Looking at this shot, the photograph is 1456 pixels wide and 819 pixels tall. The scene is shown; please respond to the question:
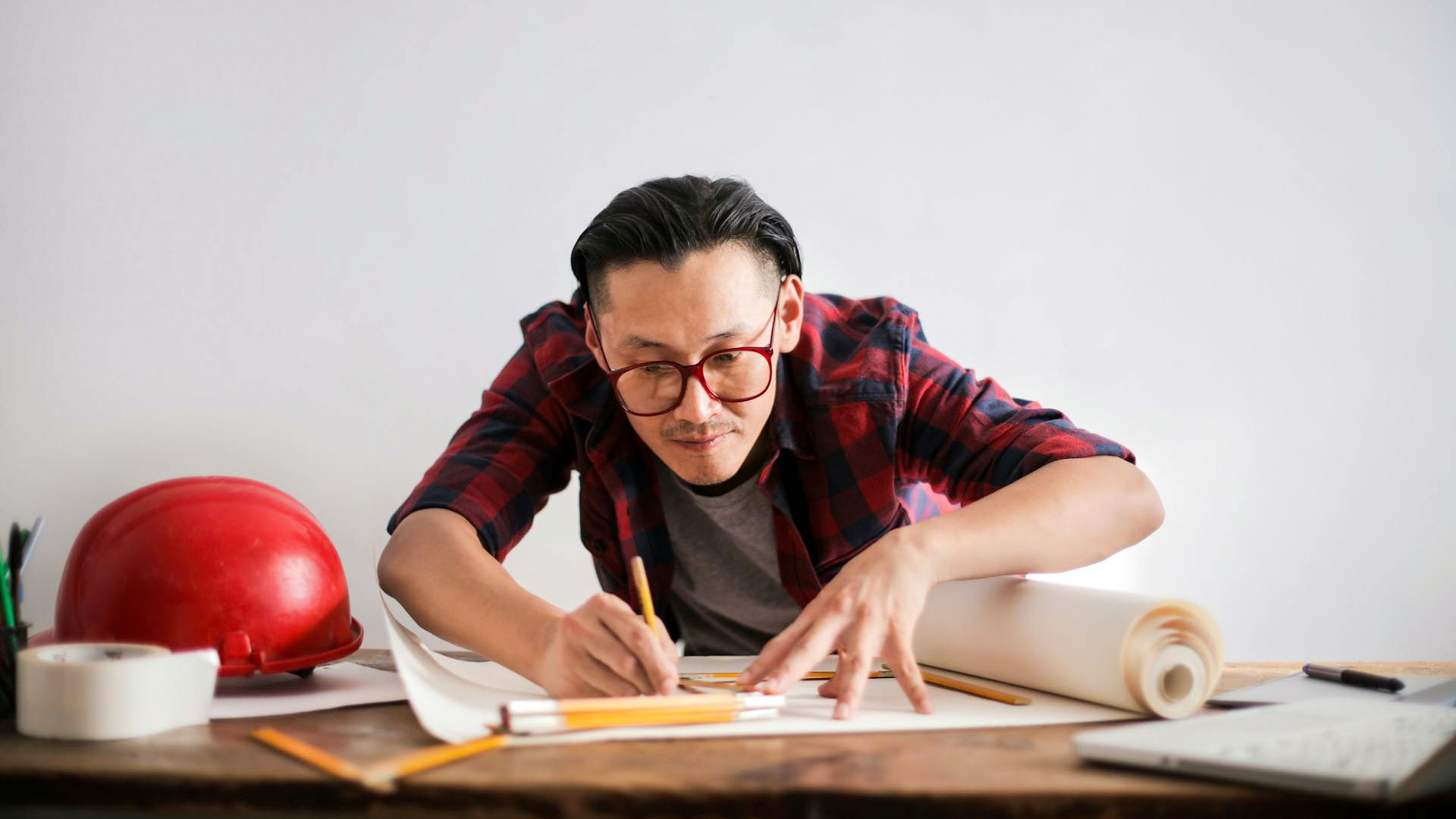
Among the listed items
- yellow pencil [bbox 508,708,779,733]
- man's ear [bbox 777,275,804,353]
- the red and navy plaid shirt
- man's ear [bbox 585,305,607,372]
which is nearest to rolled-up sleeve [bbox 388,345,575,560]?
the red and navy plaid shirt

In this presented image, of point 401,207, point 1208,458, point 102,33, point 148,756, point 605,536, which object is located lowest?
point 148,756

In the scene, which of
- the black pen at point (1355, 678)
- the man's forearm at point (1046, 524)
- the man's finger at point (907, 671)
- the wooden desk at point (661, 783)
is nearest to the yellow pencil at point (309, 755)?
the wooden desk at point (661, 783)

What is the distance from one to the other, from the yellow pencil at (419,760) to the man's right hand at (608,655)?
19 cm

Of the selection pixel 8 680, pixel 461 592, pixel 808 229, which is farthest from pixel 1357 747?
pixel 808 229

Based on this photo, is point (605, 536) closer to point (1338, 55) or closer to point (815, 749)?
point (815, 749)

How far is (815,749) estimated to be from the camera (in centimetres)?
90

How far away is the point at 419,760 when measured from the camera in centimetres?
83

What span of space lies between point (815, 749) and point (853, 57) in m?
2.42

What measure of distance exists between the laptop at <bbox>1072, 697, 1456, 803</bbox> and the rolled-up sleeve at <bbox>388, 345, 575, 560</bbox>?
37.1 inches

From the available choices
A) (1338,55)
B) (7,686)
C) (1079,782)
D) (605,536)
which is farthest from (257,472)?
(1338,55)

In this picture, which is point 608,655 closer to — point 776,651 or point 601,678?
point 601,678

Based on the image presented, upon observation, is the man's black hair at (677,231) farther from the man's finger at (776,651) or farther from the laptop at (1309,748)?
the laptop at (1309,748)

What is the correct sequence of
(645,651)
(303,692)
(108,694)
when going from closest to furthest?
(108,694), (645,651), (303,692)

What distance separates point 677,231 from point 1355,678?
1.00 meters
